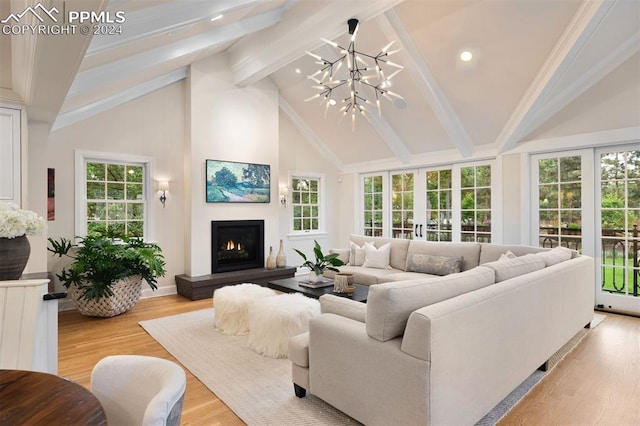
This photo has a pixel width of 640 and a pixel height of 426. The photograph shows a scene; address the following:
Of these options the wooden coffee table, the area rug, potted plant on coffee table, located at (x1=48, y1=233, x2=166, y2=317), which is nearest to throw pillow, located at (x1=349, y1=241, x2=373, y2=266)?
the wooden coffee table

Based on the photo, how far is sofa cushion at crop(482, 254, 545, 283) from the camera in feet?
8.13

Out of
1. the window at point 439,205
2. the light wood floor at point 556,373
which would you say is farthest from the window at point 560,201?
the window at point 439,205

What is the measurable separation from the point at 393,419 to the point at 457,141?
15.2 ft

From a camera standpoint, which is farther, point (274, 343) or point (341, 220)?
point (341, 220)

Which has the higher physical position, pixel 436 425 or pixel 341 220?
pixel 341 220

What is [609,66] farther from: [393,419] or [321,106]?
[393,419]

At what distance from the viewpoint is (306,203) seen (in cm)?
746

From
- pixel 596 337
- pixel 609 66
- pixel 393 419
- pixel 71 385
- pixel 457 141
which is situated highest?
pixel 609 66

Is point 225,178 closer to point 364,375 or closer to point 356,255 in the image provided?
point 356,255

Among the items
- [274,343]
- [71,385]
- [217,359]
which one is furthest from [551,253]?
[71,385]

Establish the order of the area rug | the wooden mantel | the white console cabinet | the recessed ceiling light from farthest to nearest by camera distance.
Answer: the wooden mantel → the recessed ceiling light → the area rug → the white console cabinet

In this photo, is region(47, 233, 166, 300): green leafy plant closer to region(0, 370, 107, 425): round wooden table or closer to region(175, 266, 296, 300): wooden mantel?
region(175, 266, 296, 300): wooden mantel

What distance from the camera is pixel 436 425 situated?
1.68 m

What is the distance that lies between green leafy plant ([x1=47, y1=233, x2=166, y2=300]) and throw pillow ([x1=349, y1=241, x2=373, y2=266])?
9.26ft
